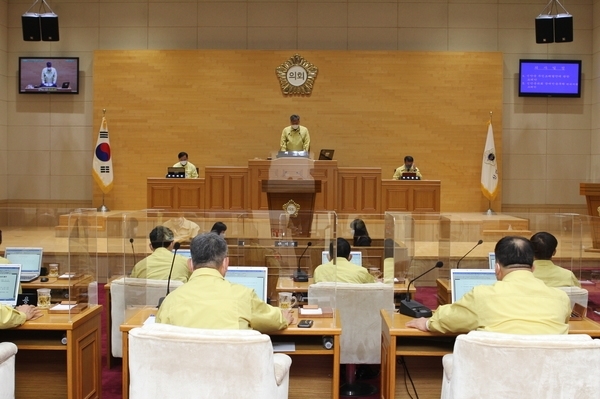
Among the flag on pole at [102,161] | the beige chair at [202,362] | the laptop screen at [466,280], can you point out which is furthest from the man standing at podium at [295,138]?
the beige chair at [202,362]

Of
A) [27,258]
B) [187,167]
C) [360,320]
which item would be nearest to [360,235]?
[360,320]

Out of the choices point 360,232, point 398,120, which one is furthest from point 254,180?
point 398,120

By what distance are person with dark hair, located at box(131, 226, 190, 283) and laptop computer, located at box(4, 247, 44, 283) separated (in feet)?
4.07

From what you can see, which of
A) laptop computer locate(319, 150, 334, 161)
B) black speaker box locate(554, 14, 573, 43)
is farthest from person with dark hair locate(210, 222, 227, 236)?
black speaker box locate(554, 14, 573, 43)

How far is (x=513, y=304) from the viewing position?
121 inches

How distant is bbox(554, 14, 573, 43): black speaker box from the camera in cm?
1118

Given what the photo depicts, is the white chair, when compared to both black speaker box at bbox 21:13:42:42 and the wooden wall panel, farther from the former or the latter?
black speaker box at bbox 21:13:42:42

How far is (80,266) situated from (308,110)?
9833 mm

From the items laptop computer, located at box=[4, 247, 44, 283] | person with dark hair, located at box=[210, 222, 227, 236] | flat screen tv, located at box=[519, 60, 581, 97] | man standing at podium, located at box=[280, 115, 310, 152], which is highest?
flat screen tv, located at box=[519, 60, 581, 97]

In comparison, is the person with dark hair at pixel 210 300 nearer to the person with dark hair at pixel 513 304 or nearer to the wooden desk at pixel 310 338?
the wooden desk at pixel 310 338

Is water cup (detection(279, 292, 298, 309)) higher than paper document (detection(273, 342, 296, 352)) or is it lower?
higher

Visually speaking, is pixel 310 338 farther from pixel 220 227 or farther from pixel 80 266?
pixel 220 227

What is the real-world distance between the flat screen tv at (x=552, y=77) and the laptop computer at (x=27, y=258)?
1068 cm

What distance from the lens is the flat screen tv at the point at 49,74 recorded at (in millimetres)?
13828
